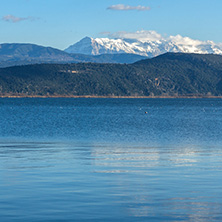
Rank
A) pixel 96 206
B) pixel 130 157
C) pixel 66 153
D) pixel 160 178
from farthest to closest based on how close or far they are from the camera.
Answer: pixel 66 153
pixel 130 157
pixel 160 178
pixel 96 206

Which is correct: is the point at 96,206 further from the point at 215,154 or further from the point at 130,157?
the point at 215,154

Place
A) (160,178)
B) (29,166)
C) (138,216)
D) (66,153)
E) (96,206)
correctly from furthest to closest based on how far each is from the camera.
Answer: (66,153) < (29,166) < (160,178) < (96,206) < (138,216)

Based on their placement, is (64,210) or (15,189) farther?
(15,189)

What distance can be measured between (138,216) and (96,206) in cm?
221

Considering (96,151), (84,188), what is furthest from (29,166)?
(96,151)

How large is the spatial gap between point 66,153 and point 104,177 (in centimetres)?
1379

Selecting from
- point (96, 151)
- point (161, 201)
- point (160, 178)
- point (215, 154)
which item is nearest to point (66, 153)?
point (96, 151)

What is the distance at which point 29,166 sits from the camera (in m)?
32.3

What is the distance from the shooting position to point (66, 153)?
41344 mm

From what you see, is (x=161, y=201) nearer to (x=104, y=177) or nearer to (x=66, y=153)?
(x=104, y=177)

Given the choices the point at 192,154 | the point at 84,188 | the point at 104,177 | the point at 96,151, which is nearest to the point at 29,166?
the point at 104,177

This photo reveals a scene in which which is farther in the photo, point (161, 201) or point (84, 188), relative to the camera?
point (84, 188)

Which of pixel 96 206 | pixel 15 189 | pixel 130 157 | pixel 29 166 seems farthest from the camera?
pixel 130 157

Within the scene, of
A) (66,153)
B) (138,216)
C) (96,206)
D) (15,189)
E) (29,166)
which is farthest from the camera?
(66,153)
